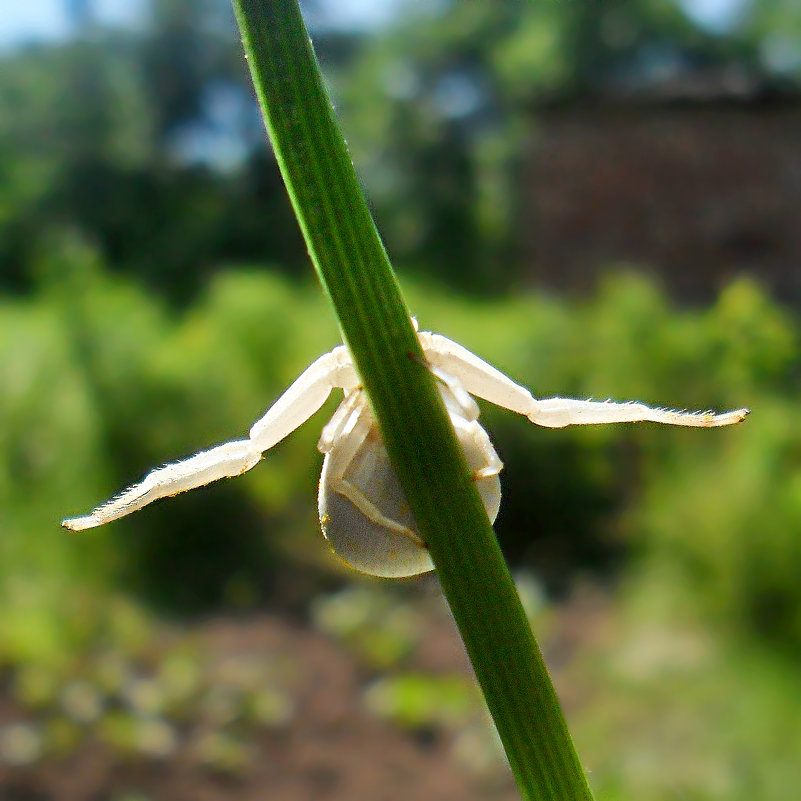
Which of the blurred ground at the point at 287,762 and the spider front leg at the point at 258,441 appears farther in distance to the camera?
the blurred ground at the point at 287,762

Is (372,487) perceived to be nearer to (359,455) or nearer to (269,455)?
(359,455)

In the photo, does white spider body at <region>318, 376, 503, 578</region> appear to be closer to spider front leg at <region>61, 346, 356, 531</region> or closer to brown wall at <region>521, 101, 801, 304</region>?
spider front leg at <region>61, 346, 356, 531</region>

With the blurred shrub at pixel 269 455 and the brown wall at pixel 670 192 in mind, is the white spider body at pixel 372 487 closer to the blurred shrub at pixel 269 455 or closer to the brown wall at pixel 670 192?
the blurred shrub at pixel 269 455

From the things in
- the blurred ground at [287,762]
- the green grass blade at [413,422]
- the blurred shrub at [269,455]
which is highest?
the blurred shrub at [269,455]

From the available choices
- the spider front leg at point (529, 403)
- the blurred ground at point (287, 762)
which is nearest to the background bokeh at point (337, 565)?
the blurred ground at point (287, 762)

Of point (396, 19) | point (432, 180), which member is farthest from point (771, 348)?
point (396, 19)
